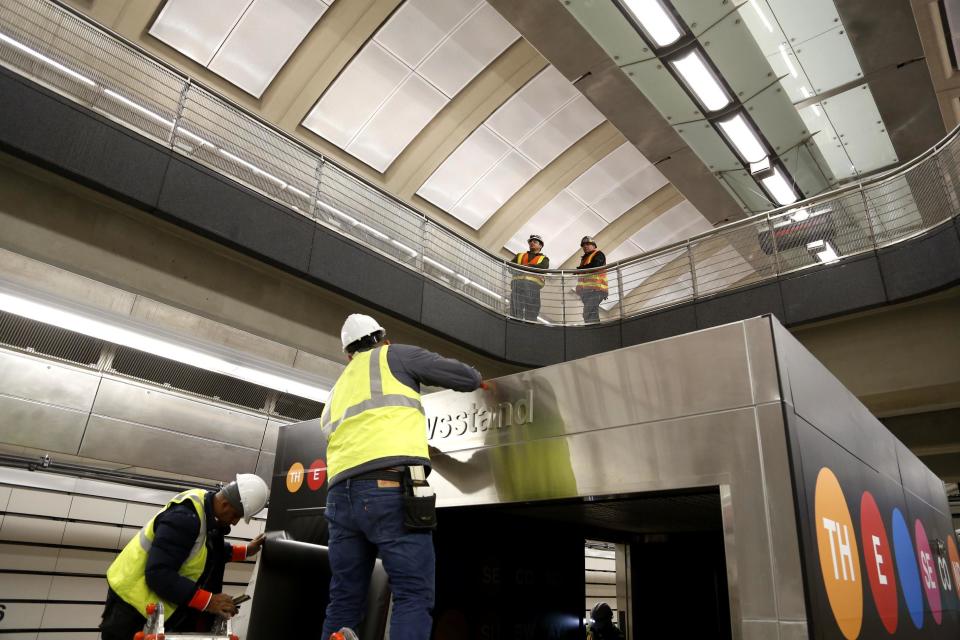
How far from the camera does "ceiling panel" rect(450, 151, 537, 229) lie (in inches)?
675

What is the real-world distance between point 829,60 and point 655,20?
3621mm

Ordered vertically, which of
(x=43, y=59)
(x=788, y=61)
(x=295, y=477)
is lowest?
(x=295, y=477)

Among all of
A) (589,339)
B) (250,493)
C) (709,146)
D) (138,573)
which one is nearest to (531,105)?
(709,146)

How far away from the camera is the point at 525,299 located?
10.6 metres

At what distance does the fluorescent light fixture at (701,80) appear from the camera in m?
8.83

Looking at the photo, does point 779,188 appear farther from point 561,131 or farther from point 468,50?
point 468,50

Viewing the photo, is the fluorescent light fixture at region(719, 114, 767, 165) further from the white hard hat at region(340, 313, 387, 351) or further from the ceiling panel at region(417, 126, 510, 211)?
the white hard hat at region(340, 313, 387, 351)

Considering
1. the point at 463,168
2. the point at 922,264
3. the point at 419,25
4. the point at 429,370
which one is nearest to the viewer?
the point at 429,370

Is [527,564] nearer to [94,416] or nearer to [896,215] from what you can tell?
[94,416]

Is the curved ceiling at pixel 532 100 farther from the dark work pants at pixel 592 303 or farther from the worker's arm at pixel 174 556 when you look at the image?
the worker's arm at pixel 174 556

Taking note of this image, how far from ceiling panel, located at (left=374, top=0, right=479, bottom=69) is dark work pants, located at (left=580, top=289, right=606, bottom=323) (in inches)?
301

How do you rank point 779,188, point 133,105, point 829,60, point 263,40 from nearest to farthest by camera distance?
point 133,105, point 829,60, point 779,188, point 263,40

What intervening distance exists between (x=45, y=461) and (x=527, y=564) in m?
5.90

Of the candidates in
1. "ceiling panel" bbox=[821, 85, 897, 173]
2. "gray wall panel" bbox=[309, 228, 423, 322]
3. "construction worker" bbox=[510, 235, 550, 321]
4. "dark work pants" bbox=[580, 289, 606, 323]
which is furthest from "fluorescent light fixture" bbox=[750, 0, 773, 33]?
"gray wall panel" bbox=[309, 228, 423, 322]
